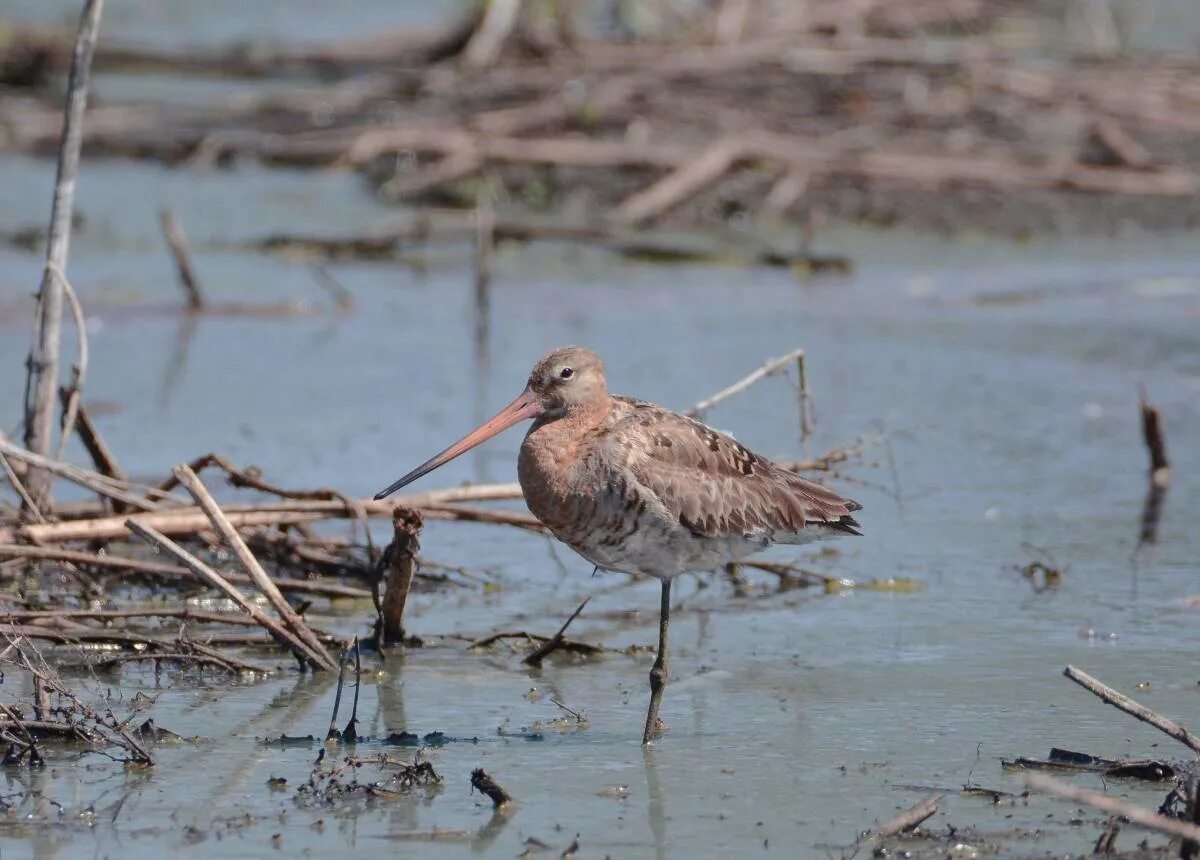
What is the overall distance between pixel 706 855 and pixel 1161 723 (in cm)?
111

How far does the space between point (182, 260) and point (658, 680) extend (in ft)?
20.3

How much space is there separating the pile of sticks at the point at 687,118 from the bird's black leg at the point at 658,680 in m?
7.39

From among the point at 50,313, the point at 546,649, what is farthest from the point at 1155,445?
the point at 50,313

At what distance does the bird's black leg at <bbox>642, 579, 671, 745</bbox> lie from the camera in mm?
5547

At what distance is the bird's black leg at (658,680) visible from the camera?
555 centimetres

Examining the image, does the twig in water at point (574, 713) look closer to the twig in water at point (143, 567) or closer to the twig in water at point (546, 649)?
the twig in water at point (546, 649)

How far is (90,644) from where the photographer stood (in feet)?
20.4

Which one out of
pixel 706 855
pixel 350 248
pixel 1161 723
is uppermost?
pixel 350 248

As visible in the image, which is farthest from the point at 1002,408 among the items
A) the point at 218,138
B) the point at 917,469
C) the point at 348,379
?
the point at 218,138

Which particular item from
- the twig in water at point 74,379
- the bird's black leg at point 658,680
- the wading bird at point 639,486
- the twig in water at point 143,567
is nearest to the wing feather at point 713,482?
the wading bird at point 639,486

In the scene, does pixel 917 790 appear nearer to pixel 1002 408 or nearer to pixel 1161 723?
pixel 1161 723

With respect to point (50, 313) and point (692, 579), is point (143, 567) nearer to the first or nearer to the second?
point (50, 313)

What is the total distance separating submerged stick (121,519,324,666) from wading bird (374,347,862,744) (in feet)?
1.70

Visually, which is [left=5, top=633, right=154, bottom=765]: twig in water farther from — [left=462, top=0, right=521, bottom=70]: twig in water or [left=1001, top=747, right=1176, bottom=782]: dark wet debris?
[left=462, top=0, right=521, bottom=70]: twig in water
